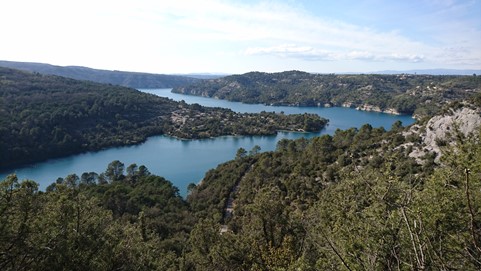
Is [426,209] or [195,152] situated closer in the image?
[426,209]

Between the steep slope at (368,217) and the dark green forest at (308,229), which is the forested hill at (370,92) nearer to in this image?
the steep slope at (368,217)

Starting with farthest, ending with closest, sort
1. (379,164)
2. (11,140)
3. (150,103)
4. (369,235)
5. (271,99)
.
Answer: (271,99) → (150,103) → (11,140) → (379,164) → (369,235)

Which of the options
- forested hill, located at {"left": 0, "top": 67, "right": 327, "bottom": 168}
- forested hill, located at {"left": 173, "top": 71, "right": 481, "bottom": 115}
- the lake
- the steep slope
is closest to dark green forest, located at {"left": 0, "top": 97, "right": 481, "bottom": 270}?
the steep slope

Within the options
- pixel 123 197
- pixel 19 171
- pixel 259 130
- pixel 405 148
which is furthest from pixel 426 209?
pixel 259 130

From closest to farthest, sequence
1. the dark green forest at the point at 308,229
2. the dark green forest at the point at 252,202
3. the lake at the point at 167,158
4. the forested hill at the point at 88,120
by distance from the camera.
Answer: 1. the dark green forest at the point at 308,229
2. the dark green forest at the point at 252,202
3. the lake at the point at 167,158
4. the forested hill at the point at 88,120

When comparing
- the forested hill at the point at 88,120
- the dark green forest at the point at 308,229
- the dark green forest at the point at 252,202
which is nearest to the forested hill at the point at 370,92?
the forested hill at the point at 88,120

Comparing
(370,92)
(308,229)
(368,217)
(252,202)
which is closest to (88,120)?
(252,202)

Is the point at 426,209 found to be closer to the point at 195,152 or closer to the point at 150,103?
the point at 195,152
